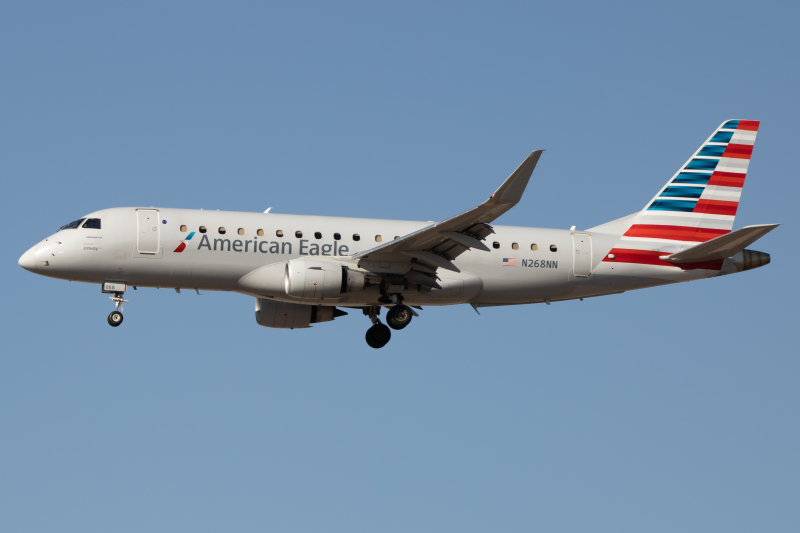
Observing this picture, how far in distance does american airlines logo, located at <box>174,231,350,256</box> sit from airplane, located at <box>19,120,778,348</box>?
→ 3 cm

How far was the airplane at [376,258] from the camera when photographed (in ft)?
109

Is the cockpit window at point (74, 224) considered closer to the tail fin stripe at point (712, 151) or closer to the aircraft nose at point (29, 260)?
the aircraft nose at point (29, 260)

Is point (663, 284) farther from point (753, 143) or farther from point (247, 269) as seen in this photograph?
point (247, 269)

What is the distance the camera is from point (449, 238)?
32156 mm

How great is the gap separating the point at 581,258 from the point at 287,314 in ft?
35.7

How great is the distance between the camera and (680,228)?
38.2 m

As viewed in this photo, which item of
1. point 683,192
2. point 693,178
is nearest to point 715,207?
point 683,192

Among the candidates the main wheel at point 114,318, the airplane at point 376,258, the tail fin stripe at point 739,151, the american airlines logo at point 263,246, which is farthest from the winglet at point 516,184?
the tail fin stripe at point 739,151

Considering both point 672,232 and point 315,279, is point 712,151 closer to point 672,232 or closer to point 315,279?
point 672,232

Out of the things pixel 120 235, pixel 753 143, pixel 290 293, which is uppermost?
pixel 753 143

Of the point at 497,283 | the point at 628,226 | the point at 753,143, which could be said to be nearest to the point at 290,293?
the point at 497,283

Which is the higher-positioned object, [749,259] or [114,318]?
[749,259]

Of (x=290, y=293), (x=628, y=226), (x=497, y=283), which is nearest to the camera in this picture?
(x=290, y=293)

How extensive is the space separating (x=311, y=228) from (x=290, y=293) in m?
2.76
